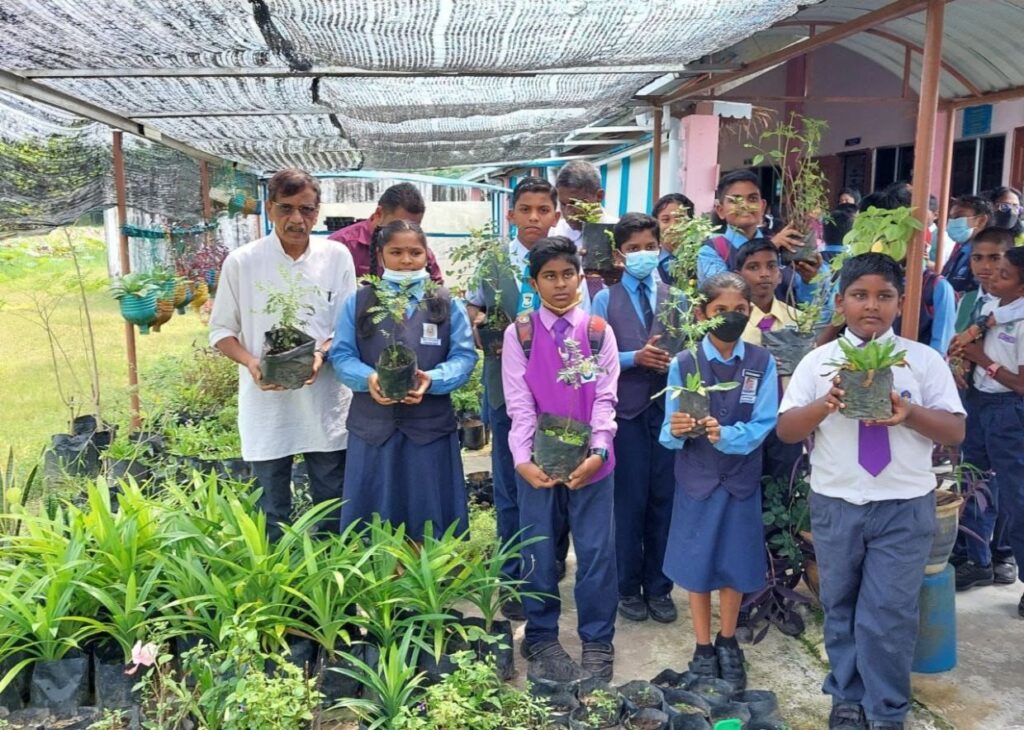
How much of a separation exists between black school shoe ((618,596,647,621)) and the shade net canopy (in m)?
2.48

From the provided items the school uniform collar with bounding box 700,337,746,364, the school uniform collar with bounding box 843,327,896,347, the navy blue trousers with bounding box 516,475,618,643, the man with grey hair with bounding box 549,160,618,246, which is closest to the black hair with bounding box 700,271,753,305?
the school uniform collar with bounding box 700,337,746,364

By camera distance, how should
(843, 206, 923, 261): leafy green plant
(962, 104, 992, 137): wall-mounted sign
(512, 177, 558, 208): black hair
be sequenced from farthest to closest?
(962, 104, 992, 137): wall-mounted sign
(512, 177, 558, 208): black hair
(843, 206, 923, 261): leafy green plant

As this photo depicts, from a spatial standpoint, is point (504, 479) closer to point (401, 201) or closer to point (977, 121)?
point (401, 201)

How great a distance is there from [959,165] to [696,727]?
8946 millimetres

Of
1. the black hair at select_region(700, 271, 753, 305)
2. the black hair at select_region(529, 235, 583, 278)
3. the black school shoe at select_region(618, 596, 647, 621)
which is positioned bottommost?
the black school shoe at select_region(618, 596, 647, 621)

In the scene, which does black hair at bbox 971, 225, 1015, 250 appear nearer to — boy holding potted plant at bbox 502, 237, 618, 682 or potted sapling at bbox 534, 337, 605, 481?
boy holding potted plant at bbox 502, 237, 618, 682

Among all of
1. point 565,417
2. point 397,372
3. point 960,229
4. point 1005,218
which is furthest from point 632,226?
point 1005,218

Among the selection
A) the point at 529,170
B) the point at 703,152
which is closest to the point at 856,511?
the point at 703,152

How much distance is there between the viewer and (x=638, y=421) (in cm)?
366

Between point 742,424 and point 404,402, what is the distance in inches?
51.5

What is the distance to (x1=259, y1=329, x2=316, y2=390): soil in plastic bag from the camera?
3385 mm

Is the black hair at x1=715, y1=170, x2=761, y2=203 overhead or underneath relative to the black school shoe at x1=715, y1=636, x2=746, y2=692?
overhead

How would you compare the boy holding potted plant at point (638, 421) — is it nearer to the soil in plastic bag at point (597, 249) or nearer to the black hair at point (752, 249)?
the soil in plastic bag at point (597, 249)

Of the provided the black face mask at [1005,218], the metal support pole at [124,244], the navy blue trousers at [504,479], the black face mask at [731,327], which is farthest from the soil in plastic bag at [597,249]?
the black face mask at [1005,218]
